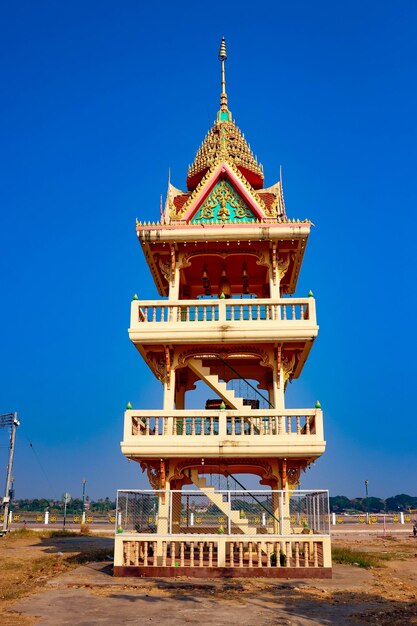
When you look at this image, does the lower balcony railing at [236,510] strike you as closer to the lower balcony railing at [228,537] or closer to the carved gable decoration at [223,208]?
the lower balcony railing at [228,537]

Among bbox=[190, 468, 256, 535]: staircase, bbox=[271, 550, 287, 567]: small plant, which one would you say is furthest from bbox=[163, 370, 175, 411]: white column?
bbox=[271, 550, 287, 567]: small plant

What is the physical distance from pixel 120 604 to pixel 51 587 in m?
2.84

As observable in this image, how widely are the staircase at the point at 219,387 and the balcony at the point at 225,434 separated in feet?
2.23

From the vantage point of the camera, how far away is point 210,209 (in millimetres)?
21266

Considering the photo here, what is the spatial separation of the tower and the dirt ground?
3.98 ft

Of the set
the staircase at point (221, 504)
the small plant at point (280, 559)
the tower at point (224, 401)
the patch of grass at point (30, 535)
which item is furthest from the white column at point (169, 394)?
the patch of grass at point (30, 535)

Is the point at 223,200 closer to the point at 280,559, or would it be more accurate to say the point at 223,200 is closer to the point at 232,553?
the point at 232,553

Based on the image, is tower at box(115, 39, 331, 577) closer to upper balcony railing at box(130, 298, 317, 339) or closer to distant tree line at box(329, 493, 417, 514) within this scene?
upper balcony railing at box(130, 298, 317, 339)

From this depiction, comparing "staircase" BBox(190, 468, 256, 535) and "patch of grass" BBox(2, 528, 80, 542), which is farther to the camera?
"patch of grass" BBox(2, 528, 80, 542)

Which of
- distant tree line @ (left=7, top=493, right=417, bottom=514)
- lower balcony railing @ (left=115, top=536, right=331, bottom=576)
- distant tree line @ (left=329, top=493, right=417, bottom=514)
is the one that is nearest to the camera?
lower balcony railing @ (left=115, top=536, right=331, bottom=576)

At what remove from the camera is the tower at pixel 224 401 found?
52.4 ft

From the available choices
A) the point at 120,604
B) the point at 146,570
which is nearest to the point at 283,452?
the point at 146,570

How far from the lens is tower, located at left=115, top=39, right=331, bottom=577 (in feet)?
52.4

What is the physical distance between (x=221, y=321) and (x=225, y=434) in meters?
3.73
